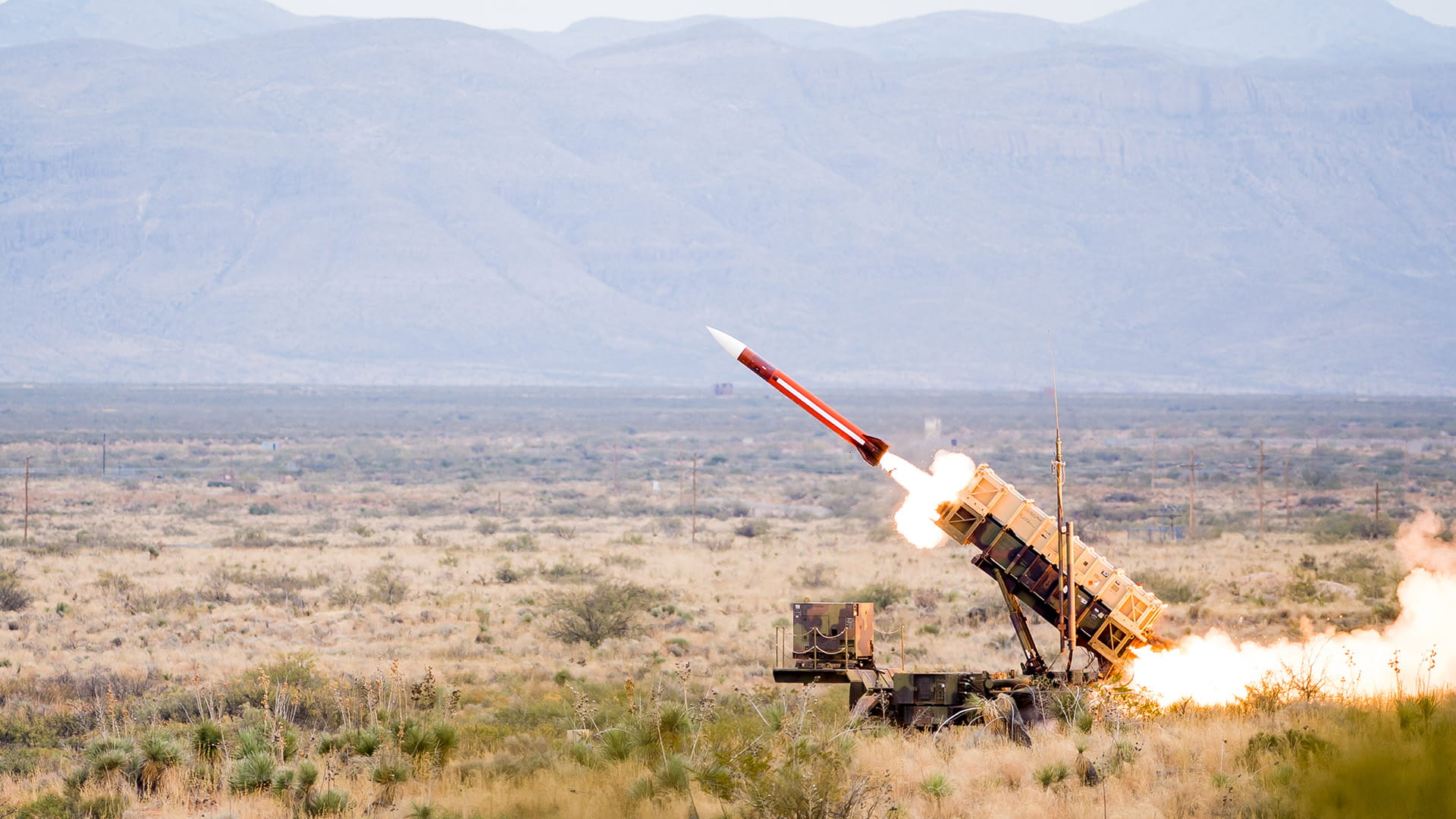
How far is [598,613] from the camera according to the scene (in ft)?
98.5

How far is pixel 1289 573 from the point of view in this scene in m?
36.9

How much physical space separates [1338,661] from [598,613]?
13770mm

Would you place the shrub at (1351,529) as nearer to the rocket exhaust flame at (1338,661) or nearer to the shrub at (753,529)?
the shrub at (753,529)

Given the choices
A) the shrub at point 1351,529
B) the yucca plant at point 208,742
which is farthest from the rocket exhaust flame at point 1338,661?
the shrub at point 1351,529

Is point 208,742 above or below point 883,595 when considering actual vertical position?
above

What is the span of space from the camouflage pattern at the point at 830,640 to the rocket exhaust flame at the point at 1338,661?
306cm

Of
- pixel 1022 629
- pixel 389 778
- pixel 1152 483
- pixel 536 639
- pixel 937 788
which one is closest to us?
pixel 937 788

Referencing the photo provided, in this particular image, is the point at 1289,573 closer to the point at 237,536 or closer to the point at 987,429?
the point at 237,536

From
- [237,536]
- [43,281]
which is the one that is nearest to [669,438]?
[237,536]

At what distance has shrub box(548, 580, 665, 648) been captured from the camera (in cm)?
2919

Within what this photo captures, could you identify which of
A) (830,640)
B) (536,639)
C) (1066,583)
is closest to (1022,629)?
(1066,583)

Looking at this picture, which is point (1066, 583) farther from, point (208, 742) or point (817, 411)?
point (208, 742)

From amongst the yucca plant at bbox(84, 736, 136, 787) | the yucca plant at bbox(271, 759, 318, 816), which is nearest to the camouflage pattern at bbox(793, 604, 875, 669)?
the yucca plant at bbox(271, 759, 318, 816)

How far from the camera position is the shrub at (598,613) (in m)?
29.2
